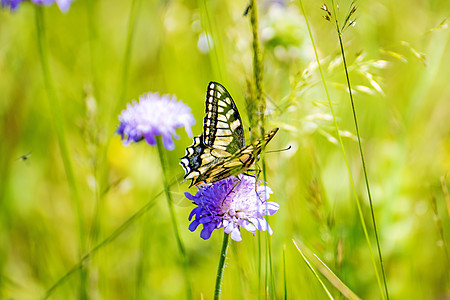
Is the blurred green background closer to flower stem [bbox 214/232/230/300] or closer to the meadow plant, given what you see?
the meadow plant

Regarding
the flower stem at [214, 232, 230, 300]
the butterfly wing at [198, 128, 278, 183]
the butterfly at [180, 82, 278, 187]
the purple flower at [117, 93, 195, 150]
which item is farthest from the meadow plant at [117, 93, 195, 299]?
the flower stem at [214, 232, 230, 300]

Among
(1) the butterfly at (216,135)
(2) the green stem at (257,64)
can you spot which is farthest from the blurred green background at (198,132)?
(2) the green stem at (257,64)

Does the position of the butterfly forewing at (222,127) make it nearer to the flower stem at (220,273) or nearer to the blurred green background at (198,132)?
the blurred green background at (198,132)

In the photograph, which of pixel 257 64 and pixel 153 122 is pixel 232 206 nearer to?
pixel 257 64

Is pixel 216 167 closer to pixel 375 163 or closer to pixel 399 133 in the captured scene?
pixel 399 133

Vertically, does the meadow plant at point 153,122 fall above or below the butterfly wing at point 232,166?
above

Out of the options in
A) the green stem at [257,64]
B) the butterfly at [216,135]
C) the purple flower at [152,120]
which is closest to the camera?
the green stem at [257,64]
